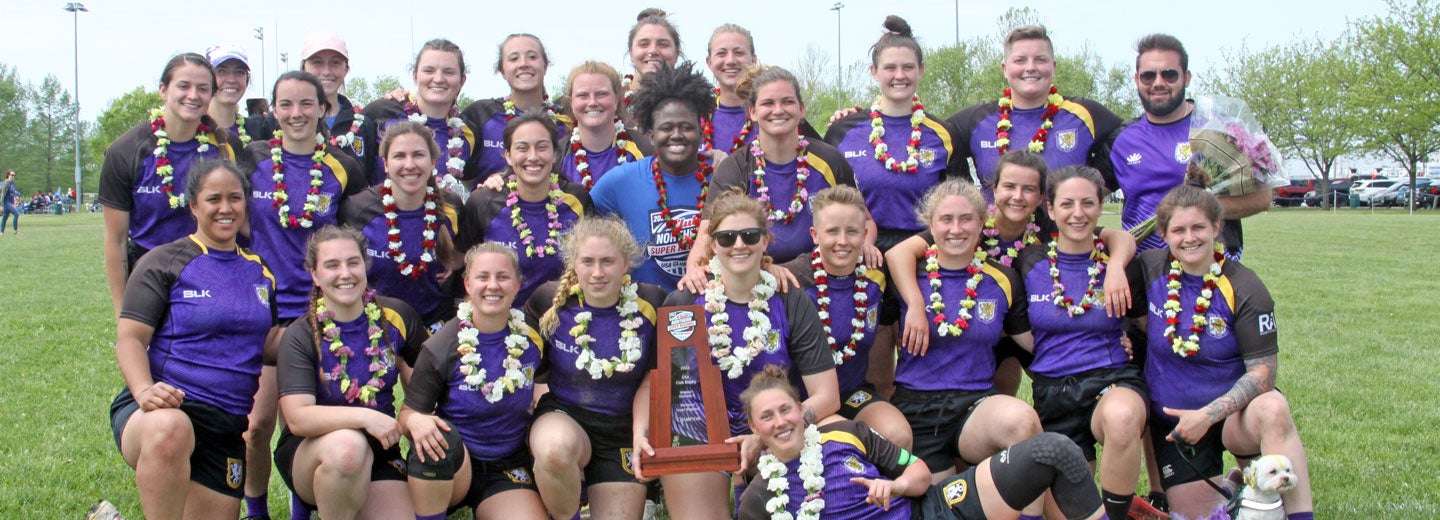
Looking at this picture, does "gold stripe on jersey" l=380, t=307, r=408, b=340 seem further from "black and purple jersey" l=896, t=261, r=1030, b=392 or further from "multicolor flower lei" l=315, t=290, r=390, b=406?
"black and purple jersey" l=896, t=261, r=1030, b=392

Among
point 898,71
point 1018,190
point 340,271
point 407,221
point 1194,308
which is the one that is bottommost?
point 1194,308

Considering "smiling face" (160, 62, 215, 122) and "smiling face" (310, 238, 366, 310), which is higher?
"smiling face" (160, 62, 215, 122)

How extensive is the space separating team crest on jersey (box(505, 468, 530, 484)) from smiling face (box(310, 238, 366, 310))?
1.03m

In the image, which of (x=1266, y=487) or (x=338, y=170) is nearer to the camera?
(x=1266, y=487)

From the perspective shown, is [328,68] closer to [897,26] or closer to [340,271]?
[340,271]

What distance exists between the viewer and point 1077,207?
496cm

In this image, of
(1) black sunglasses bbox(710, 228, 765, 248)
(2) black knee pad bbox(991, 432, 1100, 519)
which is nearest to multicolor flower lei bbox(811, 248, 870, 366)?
(1) black sunglasses bbox(710, 228, 765, 248)

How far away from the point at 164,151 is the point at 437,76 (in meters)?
1.54

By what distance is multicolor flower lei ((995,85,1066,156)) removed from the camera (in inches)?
229

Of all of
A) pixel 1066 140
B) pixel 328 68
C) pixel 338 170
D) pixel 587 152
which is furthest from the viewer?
pixel 328 68

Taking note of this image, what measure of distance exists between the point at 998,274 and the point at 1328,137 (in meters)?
51.2

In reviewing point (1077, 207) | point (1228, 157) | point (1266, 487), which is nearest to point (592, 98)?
point (1077, 207)

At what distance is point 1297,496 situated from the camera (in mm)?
4398

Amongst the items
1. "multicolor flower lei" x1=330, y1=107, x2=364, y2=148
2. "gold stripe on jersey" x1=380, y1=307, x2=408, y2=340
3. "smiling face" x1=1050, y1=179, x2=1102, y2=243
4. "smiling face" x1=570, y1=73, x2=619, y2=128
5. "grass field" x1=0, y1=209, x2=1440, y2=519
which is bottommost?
"grass field" x1=0, y1=209, x2=1440, y2=519
